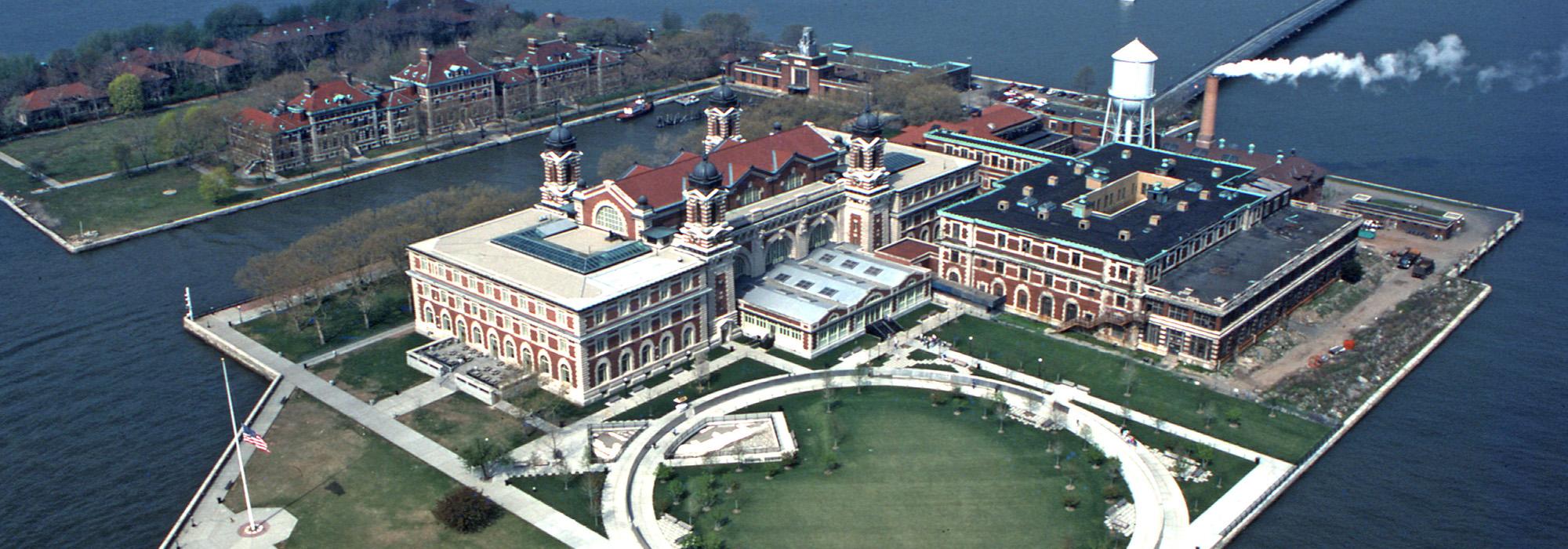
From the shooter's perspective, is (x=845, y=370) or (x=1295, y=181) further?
(x=1295, y=181)

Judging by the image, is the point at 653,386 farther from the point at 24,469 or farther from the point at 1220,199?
the point at 1220,199

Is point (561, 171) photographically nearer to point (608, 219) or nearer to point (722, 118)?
point (608, 219)

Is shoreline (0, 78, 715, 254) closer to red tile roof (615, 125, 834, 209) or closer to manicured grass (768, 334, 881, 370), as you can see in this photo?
red tile roof (615, 125, 834, 209)

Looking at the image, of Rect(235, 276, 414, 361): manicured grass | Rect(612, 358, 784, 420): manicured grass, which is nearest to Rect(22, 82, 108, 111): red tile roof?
Rect(235, 276, 414, 361): manicured grass

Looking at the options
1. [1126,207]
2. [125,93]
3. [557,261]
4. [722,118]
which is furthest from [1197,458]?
[125,93]

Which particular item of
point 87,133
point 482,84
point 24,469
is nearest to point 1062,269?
point 24,469

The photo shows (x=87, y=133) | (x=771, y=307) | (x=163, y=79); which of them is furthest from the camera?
(x=163, y=79)

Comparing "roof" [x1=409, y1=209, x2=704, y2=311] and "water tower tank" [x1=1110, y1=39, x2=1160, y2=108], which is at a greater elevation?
"water tower tank" [x1=1110, y1=39, x2=1160, y2=108]

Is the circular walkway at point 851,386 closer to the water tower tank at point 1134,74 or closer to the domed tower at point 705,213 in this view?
the domed tower at point 705,213
